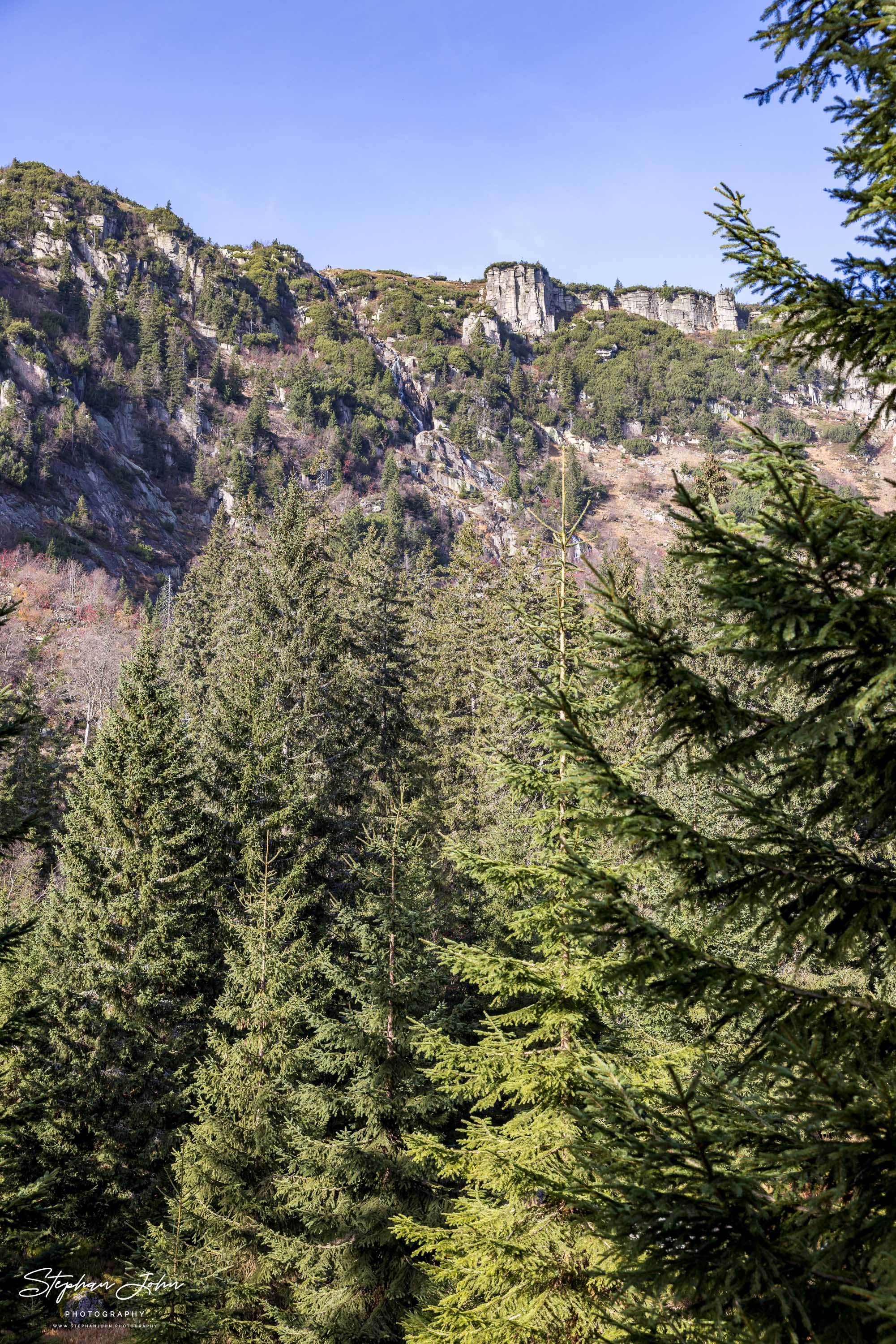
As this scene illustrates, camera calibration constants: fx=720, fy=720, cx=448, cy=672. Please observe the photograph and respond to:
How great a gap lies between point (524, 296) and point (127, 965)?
193836 millimetres

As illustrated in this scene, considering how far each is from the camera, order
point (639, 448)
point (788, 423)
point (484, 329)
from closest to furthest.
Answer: point (788, 423)
point (639, 448)
point (484, 329)

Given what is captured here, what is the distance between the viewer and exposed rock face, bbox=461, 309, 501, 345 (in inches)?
6319

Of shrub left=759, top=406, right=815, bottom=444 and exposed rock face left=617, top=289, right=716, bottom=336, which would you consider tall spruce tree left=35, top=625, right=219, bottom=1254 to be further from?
exposed rock face left=617, top=289, right=716, bottom=336

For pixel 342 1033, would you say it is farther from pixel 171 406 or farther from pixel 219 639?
pixel 171 406

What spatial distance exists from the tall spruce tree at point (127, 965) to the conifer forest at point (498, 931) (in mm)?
88

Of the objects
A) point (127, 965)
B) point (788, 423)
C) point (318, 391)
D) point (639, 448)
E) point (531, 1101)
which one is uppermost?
point (788, 423)

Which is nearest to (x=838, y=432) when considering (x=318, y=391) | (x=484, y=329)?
(x=484, y=329)

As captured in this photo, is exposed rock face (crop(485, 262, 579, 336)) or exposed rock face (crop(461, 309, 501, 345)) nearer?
exposed rock face (crop(461, 309, 501, 345))

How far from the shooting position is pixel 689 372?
162875 mm

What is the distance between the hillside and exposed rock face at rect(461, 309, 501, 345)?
1.64 feet

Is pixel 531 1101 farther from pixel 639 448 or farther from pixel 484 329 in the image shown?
pixel 484 329

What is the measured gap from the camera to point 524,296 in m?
178

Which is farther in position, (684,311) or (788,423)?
(684,311)

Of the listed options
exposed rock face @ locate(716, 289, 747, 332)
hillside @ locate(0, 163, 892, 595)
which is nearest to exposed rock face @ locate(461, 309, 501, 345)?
hillside @ locate(0, 163, 892, 595)
